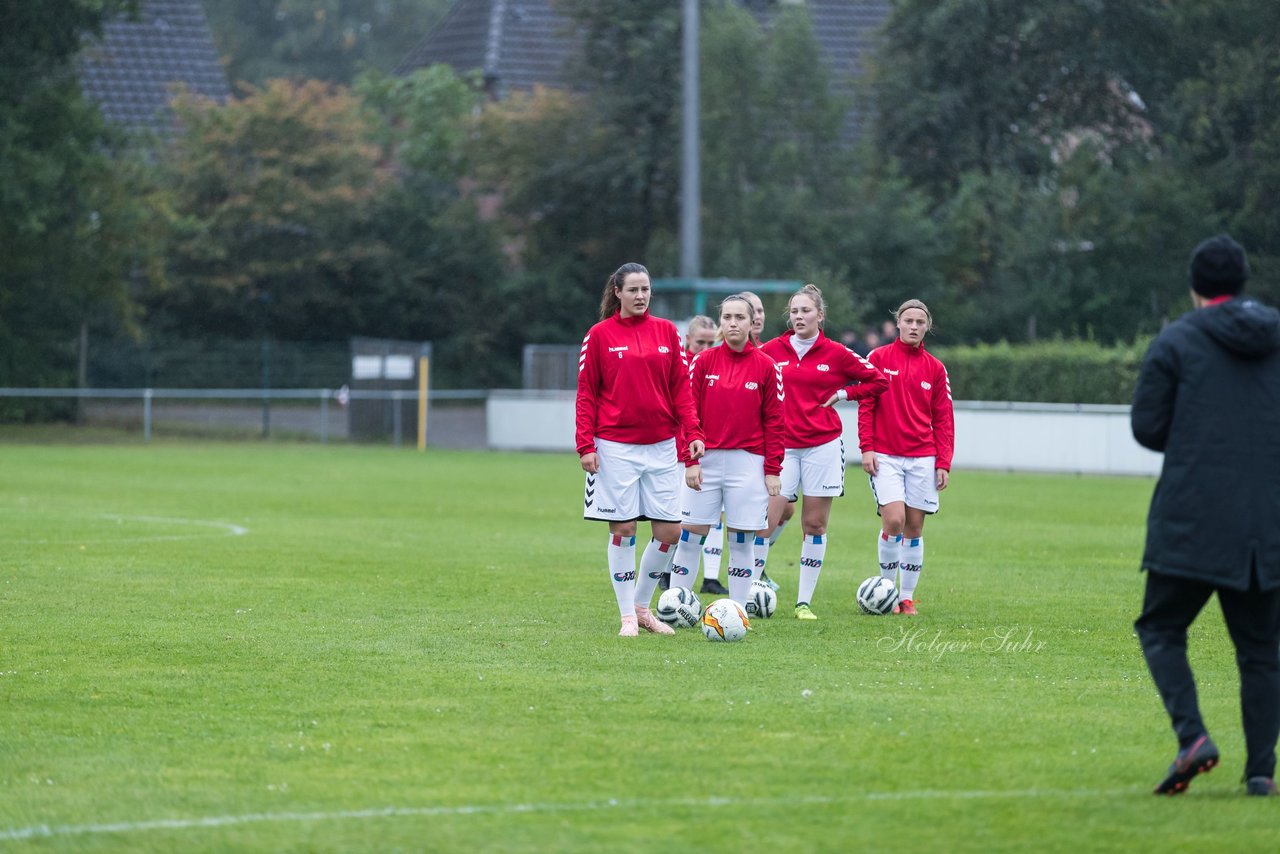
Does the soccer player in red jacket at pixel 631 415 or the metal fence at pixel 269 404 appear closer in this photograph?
the soccer player in red jacket at pixel 631 415

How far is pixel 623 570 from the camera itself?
1082 cm

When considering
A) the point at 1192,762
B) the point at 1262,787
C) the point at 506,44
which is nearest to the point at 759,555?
the point at 1262,787

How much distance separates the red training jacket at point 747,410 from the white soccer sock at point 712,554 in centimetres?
186

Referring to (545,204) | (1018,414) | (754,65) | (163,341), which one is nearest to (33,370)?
(163,341)

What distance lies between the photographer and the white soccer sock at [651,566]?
10.9 m

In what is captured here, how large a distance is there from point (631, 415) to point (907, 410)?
2339 mm

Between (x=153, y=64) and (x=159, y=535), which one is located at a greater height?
(x=153, y=64)

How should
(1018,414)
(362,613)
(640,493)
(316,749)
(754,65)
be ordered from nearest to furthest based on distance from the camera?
1. (316,749)
2. (640,493)
3. (362,613)
4. (1018,414)
5. (754,65)

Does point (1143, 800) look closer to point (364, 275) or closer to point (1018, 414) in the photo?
point (1018, 414)

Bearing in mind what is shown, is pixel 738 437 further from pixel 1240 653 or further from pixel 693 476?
pixel 1240 653

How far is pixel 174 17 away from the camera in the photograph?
183 ft

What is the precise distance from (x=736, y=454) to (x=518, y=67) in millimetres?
46145

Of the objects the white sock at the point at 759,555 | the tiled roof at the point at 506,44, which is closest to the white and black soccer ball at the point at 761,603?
the white sock at the point at 759,555

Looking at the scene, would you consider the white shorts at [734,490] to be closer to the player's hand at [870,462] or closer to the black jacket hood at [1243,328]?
the player's hand at [870,462]
